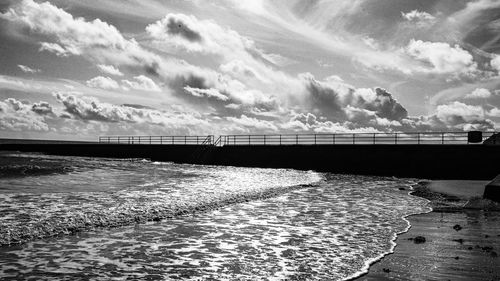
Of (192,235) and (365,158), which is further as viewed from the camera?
(365,158)

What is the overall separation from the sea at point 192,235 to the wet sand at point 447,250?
0.37 metres

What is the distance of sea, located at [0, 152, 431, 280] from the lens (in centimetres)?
663

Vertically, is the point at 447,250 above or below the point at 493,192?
below

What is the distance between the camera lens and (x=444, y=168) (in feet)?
117

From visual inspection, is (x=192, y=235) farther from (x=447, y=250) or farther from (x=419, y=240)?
(x=447, y=250)

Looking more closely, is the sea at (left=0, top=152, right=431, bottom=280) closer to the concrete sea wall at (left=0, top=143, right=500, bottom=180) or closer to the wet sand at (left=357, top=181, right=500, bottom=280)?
the wet sand at (left=357, top=181, right=500, bottom=280)

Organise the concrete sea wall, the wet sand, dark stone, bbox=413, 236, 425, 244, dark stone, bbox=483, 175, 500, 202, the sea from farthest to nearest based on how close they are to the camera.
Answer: the concrete sea wall < dark stone, bbox=483, 175, 500, 202 < dark stone, bbox=413, 236, 425, 244 < the sea < the wet sand

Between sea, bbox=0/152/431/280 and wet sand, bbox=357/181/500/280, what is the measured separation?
0.37m

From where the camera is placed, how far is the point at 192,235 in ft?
31.2

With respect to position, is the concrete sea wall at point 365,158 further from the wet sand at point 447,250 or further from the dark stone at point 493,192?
the wet sand at point 447,250

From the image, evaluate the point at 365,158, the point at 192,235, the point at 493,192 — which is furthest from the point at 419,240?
the point at 365,158

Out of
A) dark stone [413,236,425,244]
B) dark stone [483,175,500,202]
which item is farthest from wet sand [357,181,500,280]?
dark stone [483,175,500,202]

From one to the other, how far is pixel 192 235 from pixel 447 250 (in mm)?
5294

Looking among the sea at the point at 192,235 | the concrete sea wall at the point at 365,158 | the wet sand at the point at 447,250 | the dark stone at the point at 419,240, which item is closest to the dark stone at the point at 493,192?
the wet sand at the point at 447,250
